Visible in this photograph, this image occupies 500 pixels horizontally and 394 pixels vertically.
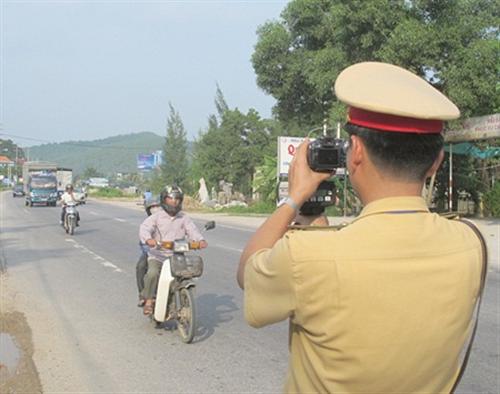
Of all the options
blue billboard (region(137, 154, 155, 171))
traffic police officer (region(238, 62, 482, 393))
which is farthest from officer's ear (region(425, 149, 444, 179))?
blue billboard (region(137, 154, 155, 171))

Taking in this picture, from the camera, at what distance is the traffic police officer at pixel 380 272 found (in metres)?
1.46

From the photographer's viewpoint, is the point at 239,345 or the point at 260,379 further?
the point at 239,345

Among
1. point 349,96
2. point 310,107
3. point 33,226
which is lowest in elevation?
point 33,226

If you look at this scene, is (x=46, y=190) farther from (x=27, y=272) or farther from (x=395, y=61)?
(x=27, y=272)

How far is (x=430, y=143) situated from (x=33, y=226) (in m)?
22.2

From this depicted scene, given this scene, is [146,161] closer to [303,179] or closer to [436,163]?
[303,179]

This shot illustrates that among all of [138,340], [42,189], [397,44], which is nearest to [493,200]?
[397,44]

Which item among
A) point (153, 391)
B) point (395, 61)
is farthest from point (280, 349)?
point (395, 61)

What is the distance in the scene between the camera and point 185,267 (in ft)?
21.0

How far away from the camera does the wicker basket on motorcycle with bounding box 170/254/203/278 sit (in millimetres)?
6371

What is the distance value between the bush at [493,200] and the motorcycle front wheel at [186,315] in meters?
20.4

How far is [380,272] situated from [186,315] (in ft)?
16.7

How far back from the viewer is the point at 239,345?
20.1 feet

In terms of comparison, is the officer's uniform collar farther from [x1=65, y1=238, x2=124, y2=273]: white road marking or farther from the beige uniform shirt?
[x1=65, y1=238, x2=124, y2=273]: white road marking
